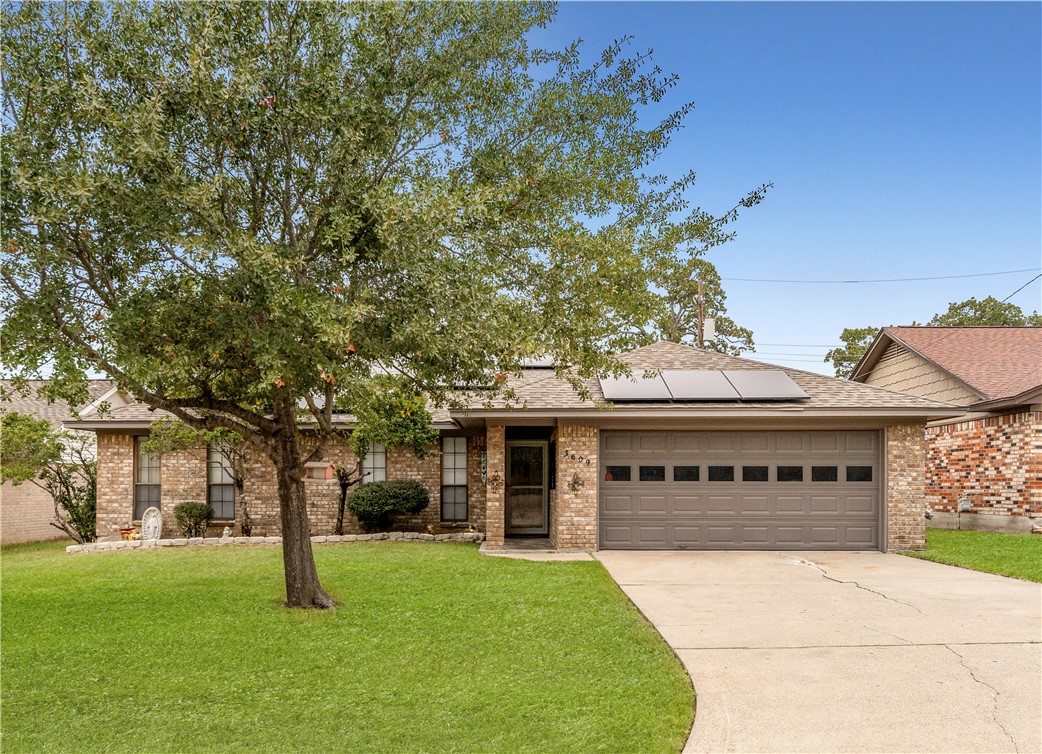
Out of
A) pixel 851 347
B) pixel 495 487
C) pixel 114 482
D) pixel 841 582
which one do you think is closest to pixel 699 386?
pixel 495 487

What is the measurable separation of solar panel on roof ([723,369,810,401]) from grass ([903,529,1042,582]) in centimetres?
344

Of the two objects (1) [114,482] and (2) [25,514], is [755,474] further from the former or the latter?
(2) [25,514]

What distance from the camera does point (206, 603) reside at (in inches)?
332

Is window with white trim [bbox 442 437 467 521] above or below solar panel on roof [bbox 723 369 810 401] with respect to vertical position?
below

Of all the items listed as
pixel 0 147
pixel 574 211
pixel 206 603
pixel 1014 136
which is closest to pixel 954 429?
pixel 1014 136

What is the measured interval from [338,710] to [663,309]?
606 cm

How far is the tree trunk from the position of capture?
8.19 metres

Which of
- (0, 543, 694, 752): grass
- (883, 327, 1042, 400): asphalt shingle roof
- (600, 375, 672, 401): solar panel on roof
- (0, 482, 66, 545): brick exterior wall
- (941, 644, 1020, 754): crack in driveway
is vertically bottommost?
(0, 482, 66, 545): brick exterior wall

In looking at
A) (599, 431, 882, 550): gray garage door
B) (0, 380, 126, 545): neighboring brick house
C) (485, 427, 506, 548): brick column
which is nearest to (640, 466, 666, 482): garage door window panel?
(599, 431, 882, 550): gray garage door

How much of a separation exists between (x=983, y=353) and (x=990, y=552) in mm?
9081

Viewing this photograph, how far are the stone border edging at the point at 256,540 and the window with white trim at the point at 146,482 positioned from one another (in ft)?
4.31

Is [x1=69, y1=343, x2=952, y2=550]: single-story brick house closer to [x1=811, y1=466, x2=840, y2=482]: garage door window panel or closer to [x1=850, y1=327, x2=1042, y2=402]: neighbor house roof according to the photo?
[x1=811, y1=466, x2=840, y2=482]: garage door window panel

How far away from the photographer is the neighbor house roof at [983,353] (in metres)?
17.5

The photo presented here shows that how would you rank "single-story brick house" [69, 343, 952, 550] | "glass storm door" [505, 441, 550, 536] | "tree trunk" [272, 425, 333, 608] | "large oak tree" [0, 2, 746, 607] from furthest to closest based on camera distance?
"glass storm door" [505, 441, 550, 536], "single-story brick house" [69, 343, 952, 550], "tree trunk" [272, 425, 333, 608], "large oak tree" [0, 2, 746, 607]
